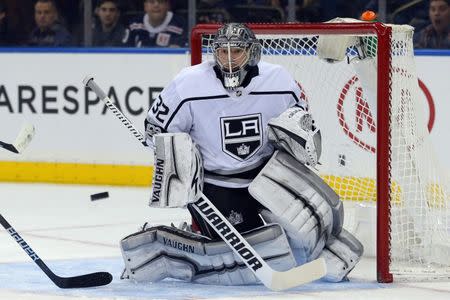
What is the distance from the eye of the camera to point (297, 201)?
5.79 meters

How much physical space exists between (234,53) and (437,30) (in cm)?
359

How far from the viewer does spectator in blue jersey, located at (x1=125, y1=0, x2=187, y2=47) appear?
32.7ft

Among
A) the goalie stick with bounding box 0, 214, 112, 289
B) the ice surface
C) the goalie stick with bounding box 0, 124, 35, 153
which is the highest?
the goalie stick with bounding box 0, 124, 35, 153

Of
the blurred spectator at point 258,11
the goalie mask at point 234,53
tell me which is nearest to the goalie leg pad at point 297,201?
the goalie mask at point 234,53

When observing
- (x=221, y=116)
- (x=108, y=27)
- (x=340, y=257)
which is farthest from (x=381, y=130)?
(x=108, y=27)

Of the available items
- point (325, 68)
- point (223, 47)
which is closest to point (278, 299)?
point (223, 47)

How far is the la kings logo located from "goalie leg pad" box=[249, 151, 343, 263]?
0.35ft

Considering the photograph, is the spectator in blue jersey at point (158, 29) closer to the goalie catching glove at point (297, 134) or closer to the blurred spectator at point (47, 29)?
the blurred spectator at point (47, 29)

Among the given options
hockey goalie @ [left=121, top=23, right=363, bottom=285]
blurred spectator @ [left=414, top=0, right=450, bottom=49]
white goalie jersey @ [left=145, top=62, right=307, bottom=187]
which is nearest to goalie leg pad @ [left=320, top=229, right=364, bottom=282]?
hockey goalie @ [left=121, top=23, right=363, bottom=285]

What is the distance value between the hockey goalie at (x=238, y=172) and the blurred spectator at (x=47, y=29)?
447 centimetres

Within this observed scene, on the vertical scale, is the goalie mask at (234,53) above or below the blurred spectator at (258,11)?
above

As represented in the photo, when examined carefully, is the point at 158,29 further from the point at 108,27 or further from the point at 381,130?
the point at 381,130

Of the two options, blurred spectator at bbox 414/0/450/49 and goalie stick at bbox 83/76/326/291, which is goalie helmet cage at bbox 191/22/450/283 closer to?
goalie stick at bbox 83/76/326/291

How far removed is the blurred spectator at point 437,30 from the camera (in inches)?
360
